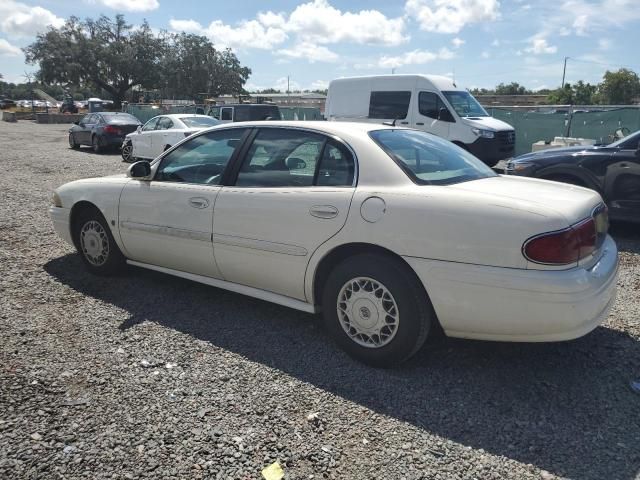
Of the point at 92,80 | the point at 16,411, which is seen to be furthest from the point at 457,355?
the point at 92,80

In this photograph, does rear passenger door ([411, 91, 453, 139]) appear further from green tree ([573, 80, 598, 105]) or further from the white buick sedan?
green tree ([573, 80, 598, 105])

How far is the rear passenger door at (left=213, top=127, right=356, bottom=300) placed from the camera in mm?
3340

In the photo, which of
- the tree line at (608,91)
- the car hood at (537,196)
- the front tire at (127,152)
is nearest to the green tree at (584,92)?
the tree line at (608,91)

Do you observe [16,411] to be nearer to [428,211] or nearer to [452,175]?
[428,211]

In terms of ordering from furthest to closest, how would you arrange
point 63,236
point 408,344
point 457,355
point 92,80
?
point 92,80, point 63,236, point 457,355, point 408,344

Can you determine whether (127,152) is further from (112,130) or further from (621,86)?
(621,86)

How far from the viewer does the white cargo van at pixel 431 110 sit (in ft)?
39.9

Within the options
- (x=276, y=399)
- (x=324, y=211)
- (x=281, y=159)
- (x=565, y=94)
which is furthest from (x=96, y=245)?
(x=565, y=94)

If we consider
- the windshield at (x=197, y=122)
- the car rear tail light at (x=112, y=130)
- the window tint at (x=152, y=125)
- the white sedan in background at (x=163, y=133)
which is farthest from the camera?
the car rear tail light at (x=112, y=130)

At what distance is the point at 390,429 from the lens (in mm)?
2689

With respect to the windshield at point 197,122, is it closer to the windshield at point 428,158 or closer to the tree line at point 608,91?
the windshield at point 428,158

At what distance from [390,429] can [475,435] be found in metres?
0.43

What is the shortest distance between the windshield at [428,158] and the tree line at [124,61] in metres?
61.9

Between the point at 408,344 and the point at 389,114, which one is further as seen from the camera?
the point at 389,114
